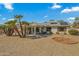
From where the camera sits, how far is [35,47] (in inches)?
351

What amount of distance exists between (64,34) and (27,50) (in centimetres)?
66

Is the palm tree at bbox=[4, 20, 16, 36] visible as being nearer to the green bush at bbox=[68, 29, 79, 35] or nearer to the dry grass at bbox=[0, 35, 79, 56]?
the dry grass at bbox=[0, 35, 79, 56]

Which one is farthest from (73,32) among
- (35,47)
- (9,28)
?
(9,28)

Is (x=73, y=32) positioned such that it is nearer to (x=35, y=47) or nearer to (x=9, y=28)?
(x=35, y=47)

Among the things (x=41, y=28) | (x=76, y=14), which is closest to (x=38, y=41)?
(x=41, y=28)

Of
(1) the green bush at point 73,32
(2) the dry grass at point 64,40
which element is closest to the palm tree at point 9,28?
(2) the dry grass at point 64,40

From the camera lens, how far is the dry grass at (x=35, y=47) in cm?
888

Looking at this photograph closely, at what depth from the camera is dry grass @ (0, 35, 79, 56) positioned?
8883 mm

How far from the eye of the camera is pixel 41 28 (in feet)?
29.3

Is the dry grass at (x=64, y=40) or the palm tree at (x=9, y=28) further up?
the palm tree at (x=9, y=28)

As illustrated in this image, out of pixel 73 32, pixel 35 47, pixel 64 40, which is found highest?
pixel 73 32

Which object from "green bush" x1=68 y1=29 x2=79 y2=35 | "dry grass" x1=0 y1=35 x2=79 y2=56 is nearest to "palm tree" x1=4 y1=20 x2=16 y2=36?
"dry grass" x1=0 y1=35 x2=79 y2=56

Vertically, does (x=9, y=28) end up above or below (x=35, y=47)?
above

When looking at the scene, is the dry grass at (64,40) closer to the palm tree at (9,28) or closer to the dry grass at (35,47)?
the dry grass at (35,47)
